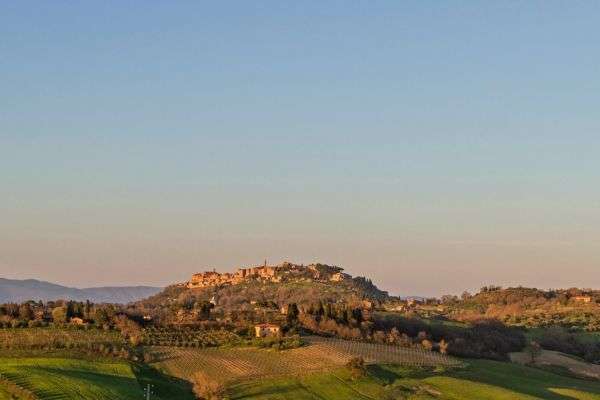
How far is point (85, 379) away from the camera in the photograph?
72500 millimetres

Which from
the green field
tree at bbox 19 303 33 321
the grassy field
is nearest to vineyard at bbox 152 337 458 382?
the grassy field

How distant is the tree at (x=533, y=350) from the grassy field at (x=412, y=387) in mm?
23377

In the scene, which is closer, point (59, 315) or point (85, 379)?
point (85, 379)

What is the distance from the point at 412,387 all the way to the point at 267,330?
25331 mm

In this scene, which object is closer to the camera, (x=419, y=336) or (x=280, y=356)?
(x=280, y=356)

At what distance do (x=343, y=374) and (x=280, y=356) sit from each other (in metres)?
9.25

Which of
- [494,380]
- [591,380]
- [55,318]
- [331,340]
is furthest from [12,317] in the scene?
[591,380]

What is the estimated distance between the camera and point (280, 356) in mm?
94125

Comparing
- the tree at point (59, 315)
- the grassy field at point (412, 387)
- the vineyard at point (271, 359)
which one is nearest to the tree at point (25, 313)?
the tree at point (59, 315)

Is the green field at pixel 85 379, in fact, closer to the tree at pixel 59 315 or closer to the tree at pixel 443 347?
the tree at pixel 59 315

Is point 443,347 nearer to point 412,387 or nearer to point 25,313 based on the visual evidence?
point 412,387

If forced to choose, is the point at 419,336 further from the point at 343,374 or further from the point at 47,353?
the point at 47,353

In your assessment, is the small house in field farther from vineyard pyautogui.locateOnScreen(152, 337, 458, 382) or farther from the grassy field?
the grassy field

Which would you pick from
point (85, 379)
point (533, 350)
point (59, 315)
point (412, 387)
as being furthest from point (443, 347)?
point (85, 379)
